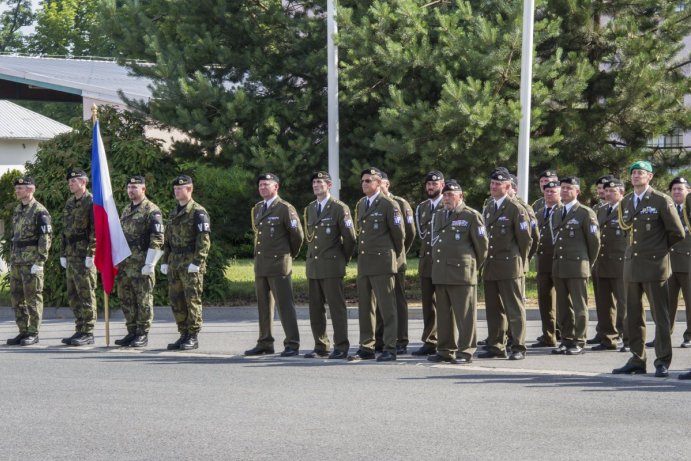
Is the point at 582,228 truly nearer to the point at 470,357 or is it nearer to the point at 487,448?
the point at 470,357

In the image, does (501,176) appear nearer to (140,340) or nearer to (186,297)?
(186,297)

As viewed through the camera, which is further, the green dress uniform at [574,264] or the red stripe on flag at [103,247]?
the red stripe on flag at [103,247]

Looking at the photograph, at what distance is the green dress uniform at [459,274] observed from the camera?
11695 millimetres

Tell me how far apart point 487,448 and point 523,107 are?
350 inches

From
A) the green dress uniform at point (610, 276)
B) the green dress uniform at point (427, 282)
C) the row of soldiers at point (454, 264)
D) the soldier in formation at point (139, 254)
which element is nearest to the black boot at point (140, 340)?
the soldier in formation at point (139, 254)

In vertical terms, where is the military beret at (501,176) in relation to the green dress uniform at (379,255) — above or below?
above

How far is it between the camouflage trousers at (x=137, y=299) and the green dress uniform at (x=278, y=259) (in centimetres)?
140

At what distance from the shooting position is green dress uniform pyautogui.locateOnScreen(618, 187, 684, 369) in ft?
35.2

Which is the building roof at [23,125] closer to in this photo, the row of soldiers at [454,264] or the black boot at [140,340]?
the black boot at [140,340]

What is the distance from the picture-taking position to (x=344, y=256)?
1239 centimetres

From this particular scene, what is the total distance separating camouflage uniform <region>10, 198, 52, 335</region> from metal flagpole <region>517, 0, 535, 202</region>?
6.32 m

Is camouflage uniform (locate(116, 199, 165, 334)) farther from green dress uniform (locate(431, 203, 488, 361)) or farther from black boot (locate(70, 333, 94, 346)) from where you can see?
green dress uniform (locate(431, 203, 488, 361))

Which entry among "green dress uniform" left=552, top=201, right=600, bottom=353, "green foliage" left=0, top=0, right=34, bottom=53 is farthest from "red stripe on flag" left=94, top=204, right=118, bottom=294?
"green foliage" left=0, top=0, right=34, bottom=53

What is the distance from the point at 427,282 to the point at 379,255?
3.25 ft
